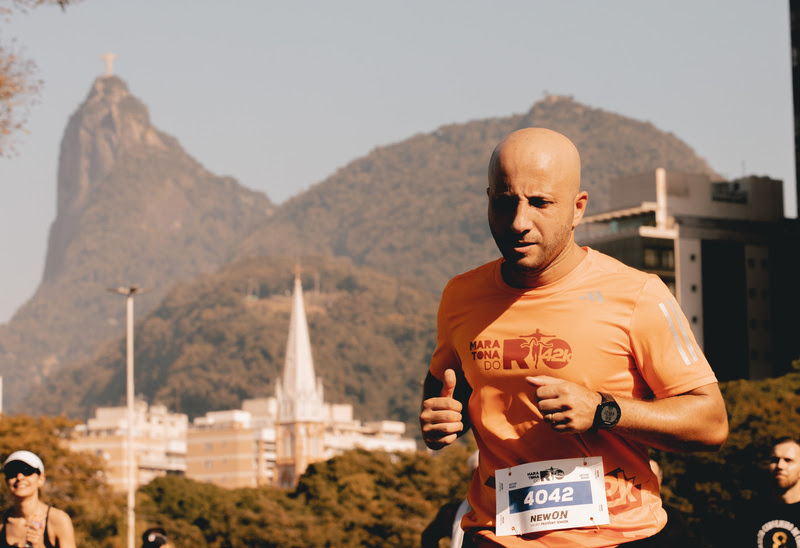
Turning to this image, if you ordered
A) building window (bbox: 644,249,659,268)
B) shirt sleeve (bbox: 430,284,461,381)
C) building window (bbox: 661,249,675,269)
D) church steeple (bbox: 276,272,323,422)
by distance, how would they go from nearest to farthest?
shirt sleeve (bbox: 430,284,461,381) → building window (bbox: 644,249,659,268) → building window (bbox: 661,249,675,269) → church steeple (bbox: 276,272,323,422)

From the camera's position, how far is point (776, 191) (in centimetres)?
9231

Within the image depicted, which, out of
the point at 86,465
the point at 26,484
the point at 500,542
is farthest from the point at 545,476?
the point at 86,465

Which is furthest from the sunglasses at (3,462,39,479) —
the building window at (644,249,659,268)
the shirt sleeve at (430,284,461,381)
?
the building window at (644,249,659,268)

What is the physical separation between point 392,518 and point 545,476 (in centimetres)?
4446

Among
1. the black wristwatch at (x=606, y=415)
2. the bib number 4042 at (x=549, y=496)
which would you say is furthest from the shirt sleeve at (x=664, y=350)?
the bib number 4042 at (x=549, y=496)

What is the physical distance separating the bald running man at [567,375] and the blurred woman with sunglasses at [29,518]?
3.95m

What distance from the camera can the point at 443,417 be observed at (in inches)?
146

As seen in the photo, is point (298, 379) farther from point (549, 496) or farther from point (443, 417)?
point (549, 496)

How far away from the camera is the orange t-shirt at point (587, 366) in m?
3.51

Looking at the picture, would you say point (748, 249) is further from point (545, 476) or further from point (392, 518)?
point (545, 476)

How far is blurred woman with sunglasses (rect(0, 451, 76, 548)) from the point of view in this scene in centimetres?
699

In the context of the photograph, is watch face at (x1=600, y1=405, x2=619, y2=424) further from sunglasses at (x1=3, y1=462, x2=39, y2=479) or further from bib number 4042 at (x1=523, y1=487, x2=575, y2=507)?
sunglasses at (x1=3, y1=462, x2=39, y2=479)

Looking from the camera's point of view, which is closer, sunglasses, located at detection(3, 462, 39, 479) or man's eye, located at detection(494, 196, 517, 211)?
man's eye, located at detection(494, 196, 517, 211)

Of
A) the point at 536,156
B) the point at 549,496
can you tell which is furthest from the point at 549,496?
the point at 536,156
